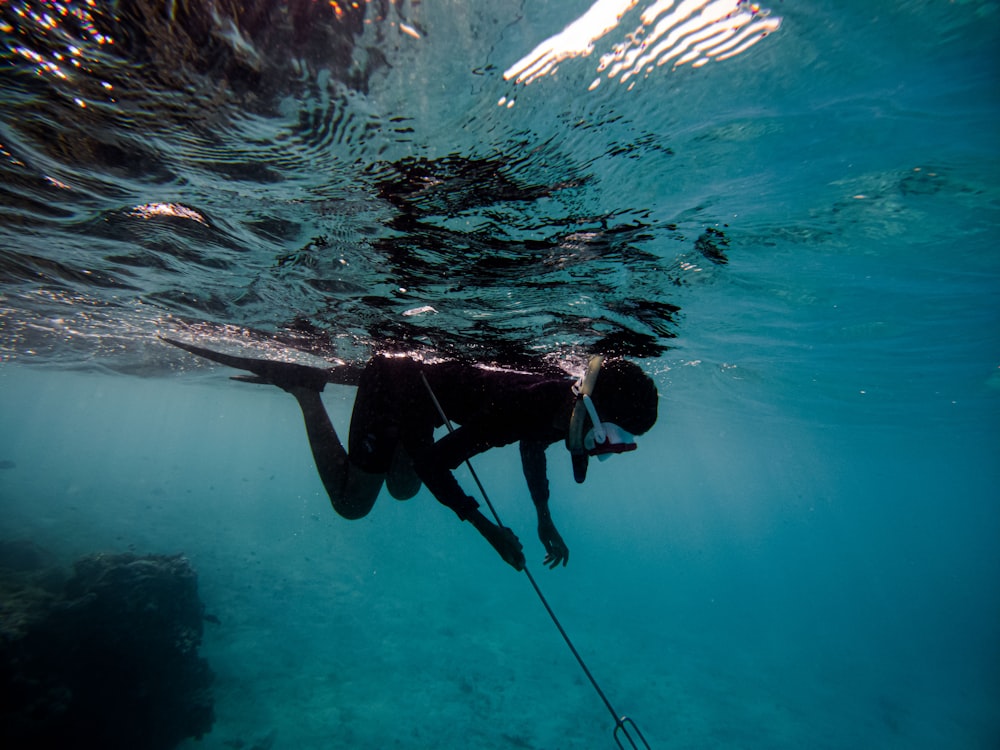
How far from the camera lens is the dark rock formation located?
8.66 m

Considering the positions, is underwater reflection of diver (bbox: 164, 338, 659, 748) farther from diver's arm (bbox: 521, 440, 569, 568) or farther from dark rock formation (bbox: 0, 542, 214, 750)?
dark rock formation (bbox: 0, 542, 214, 750)

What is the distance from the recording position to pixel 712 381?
665 inches

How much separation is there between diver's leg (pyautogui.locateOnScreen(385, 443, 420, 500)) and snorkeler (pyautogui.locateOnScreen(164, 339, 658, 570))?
2cm

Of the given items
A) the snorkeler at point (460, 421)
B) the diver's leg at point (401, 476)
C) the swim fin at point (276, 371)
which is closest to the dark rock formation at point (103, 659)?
the snorkeler at point (460, 421)

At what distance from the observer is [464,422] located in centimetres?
398

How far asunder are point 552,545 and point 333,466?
3.17 m

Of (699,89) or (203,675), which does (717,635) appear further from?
(699,89)

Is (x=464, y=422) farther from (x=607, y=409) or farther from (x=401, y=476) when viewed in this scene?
(x=401, y=476)

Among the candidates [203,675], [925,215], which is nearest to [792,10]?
[925,215]

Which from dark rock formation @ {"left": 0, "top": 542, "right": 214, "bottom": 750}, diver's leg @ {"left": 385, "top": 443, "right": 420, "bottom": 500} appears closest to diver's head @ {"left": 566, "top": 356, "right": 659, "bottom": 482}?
diver's leg @ {"left": 385, "top": 443, "right": 420, "bottom": 500}

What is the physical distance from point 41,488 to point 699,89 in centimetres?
5716

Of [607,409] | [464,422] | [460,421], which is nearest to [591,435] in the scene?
[607,409]

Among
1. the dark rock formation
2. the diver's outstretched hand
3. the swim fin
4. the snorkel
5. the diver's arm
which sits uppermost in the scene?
the snorkel

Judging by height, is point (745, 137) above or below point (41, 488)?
above
